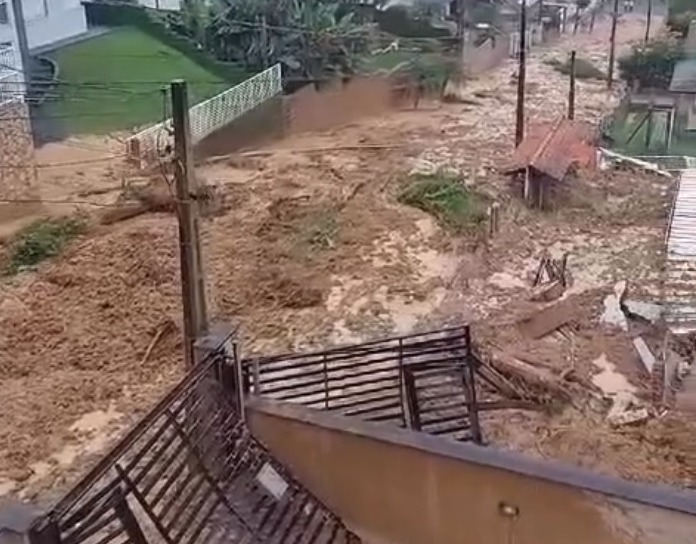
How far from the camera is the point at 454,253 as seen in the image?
521 inches

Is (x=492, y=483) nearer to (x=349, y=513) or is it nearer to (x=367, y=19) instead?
(x=349, y=513)

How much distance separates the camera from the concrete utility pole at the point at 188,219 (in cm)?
663

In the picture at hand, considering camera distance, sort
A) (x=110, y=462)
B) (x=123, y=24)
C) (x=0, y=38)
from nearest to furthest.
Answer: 1. (x=110, y=462)
2. (x=0, y=38)
3. (x=123, y=24)

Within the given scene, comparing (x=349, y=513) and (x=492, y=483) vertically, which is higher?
(x=492, y=483)

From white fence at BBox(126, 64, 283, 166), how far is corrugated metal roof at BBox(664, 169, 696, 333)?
744 centimetres

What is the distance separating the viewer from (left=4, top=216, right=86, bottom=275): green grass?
12.9 meters

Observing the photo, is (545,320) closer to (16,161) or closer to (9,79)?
(16,161)

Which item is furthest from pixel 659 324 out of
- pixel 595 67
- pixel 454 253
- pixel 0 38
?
pixel 595 67

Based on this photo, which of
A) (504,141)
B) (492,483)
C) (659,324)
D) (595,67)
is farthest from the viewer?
(595,67)

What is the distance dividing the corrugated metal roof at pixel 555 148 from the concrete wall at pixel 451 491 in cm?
1034

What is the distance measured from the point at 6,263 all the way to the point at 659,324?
28.0 feet

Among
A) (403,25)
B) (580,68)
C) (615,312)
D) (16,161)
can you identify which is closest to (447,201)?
(615,312)

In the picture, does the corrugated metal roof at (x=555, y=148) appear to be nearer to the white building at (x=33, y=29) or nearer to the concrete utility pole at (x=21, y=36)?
the white building at (x=33, y=29)

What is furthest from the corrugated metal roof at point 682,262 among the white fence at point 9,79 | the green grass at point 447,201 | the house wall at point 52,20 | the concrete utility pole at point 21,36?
the house wall at point 52,20
